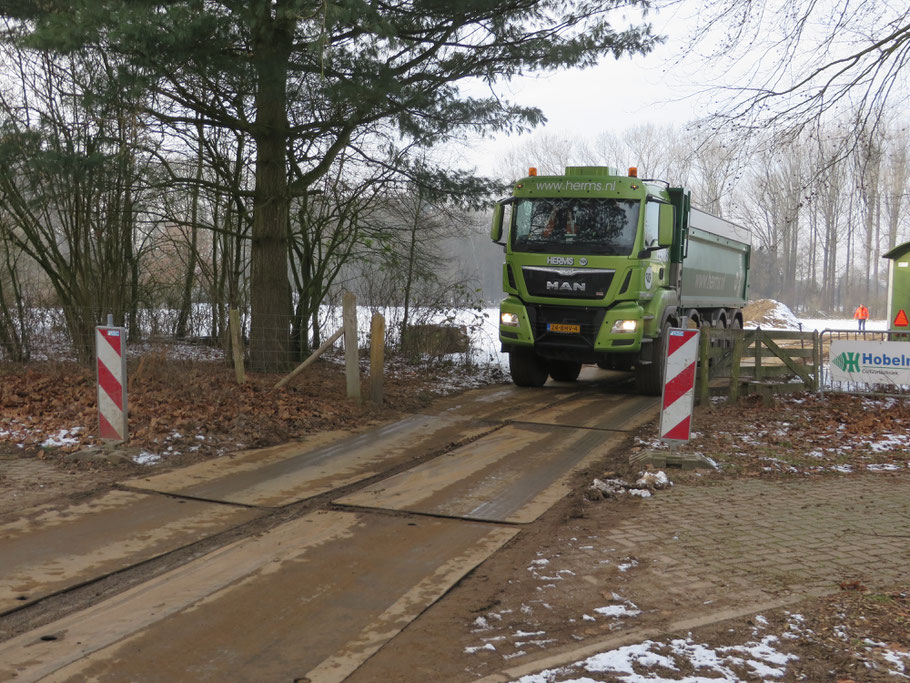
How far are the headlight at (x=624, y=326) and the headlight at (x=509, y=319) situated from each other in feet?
5.39

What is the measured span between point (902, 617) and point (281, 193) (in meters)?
10.6

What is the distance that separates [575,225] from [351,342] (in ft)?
14.9

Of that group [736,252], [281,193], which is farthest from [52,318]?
[736,252]

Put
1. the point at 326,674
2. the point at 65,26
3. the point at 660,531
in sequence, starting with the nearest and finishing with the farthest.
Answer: the point at 326,674, the point at 660,531, the point at 65,26

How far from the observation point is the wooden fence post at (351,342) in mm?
10523

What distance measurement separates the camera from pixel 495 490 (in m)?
6.89

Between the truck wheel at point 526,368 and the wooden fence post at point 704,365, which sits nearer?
the wooden fence post at point 704,365

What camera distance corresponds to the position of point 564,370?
1561 centimetres

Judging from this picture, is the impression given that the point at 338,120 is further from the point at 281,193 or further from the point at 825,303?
the point at 825,303

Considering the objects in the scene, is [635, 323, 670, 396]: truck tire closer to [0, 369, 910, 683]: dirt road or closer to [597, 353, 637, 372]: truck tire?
[597, 353, 637, 372]: truck tire

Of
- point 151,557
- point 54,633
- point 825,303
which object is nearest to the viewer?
point 54,633

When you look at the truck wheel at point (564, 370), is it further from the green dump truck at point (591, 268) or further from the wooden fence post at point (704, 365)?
the wooden fence post at point (704, 365)

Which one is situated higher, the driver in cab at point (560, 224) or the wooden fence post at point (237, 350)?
the driver in cab at point (560, 224)

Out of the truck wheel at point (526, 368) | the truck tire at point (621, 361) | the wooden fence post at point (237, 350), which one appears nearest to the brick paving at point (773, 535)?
the truck tire at point (621, 361)
